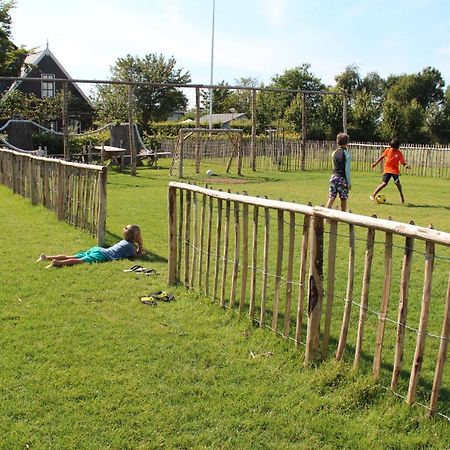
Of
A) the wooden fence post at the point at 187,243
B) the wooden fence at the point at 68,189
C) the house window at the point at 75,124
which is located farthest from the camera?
the house window at the point at 75,124

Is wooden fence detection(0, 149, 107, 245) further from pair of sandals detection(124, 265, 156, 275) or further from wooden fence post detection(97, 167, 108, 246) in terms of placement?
pair of sandals detection(124, 265, 156, 275)

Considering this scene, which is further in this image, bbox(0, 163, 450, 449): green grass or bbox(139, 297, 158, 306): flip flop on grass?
bbox(139, 297, 158, 306): flip flop on grass

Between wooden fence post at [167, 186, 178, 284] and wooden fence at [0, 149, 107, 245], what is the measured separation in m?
2.39

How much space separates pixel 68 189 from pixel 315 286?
6.89 metres

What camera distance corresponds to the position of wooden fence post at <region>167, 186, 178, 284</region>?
6.40 metres

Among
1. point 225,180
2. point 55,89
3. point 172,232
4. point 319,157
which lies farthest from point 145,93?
point 172,232

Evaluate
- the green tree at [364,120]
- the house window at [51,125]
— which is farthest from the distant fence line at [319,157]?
the house window at [51,125]

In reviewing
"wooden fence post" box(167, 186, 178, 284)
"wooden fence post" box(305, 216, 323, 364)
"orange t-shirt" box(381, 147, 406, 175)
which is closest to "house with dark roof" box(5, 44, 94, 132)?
"orange t-shirt" box(381, 147, 406, 175)

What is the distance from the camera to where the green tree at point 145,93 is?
54969 millimetres

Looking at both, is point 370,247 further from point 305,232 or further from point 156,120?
point 156,120

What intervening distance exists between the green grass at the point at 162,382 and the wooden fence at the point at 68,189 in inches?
85.4

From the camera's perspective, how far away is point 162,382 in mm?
4070

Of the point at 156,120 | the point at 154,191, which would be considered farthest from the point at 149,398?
the point at 156,120

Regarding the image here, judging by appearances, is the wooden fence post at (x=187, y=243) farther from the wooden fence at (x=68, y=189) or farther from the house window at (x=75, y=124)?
the house window at (x=75, y=124)
